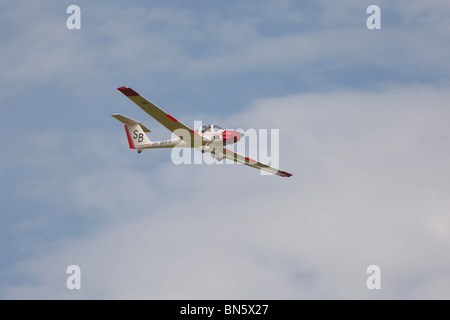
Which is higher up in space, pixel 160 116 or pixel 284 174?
pixel 160 116

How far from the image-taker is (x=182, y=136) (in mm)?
56375

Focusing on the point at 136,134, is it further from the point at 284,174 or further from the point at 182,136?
the point at 284,174

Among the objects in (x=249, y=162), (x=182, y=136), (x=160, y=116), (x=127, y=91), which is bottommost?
(x=249, y=162)

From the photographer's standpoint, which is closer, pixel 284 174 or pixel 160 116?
pixel 160 116

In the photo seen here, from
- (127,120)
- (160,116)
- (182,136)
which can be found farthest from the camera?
(127,120)

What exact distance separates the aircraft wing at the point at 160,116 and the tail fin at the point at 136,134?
18.1 feet

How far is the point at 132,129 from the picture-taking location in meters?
61.2

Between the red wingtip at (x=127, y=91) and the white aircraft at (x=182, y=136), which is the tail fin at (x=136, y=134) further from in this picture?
the red wingtip at (x=127, y=91)

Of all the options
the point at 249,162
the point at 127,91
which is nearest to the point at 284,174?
the point at 249,162

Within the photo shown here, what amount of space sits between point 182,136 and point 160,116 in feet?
9.39

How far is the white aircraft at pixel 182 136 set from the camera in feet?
176

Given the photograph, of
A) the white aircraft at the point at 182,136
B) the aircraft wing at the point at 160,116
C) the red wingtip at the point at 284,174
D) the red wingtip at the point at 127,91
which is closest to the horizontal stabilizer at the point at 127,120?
the white aircraft at the point at 182,136
